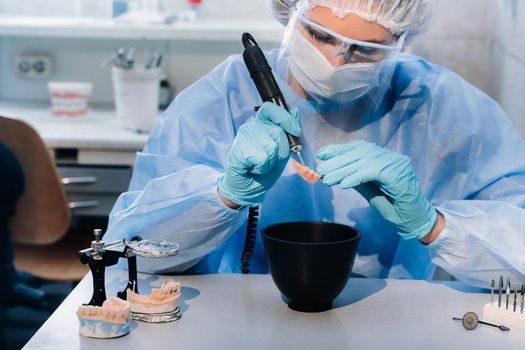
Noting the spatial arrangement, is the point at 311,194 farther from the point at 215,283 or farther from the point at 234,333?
the point at 234,333

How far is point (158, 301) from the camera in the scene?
1.26 metres

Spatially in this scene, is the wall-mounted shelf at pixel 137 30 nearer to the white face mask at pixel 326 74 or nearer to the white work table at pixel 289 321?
the white face mask at pixel 326 74

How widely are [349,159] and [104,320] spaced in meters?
0.44

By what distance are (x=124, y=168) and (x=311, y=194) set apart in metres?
1.31

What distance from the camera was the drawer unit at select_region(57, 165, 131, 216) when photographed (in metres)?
2.81

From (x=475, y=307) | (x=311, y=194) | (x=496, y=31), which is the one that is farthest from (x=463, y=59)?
(x=475, y=307)

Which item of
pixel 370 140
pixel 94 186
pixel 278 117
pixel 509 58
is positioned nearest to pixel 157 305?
pixel 278 117

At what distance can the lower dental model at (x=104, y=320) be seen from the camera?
1202 mm

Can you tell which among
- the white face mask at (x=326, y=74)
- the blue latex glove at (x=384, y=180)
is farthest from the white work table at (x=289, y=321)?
the white face mask at (x=326, y=74)

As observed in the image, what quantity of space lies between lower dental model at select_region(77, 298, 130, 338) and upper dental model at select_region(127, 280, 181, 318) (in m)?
0.05

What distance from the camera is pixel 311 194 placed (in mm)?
1646

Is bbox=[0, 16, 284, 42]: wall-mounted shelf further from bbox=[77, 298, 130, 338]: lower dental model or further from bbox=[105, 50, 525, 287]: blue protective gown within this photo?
bbox=[77, 298, 130, 338]: lower dental model

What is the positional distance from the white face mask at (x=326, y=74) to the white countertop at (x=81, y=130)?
1.25m

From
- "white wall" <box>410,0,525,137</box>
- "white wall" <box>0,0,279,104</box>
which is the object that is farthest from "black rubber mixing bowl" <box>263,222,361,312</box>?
"white wall" <box>0,0,279,104</box>
